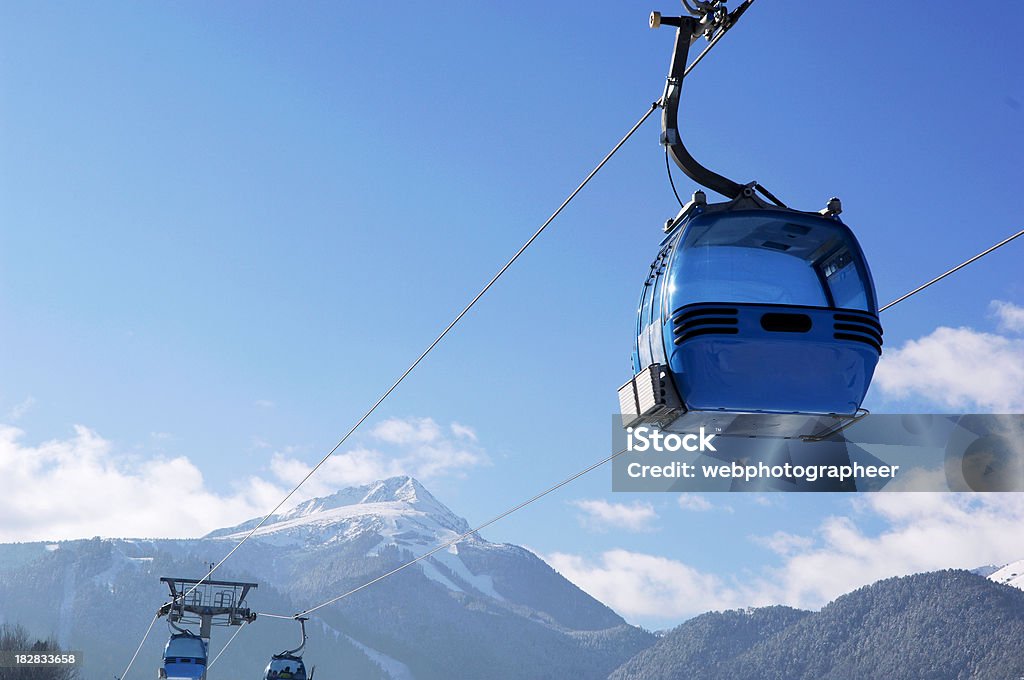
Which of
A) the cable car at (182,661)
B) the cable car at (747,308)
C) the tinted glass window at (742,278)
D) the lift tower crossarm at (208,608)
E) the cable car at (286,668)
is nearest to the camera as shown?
the cable car at (747,308)

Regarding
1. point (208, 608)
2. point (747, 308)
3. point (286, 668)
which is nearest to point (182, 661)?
point (286, 668)

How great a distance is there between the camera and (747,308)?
6.14 meters

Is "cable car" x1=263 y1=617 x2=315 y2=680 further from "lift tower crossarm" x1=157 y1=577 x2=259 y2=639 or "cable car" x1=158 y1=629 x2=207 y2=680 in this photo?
"lift tower crossarm" x1=157 y1=577 x2=259 y2=639

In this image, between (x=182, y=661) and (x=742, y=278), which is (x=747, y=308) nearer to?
(x=742, y=278)

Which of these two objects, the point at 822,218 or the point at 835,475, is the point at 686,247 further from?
the point at 835,475

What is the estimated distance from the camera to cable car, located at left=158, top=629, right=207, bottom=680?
92.5 ft

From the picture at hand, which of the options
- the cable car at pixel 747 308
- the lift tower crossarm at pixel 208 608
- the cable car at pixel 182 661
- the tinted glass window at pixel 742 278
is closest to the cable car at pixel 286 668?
the cable car at pixel 182 661

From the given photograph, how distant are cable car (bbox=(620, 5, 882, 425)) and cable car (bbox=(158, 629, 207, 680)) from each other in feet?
80.3

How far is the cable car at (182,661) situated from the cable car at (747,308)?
24464 mm

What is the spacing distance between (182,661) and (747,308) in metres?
25.4

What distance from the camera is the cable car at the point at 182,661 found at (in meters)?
28.2

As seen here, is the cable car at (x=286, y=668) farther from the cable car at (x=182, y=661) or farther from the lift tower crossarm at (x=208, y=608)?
the lift tower crossarm at (x=208, y=608)

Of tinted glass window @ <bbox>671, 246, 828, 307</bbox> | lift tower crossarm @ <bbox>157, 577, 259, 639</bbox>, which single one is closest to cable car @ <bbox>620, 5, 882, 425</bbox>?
tinted glass window @ <bbox>671, 246, 828, 307</bbox>

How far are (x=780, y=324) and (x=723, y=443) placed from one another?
127 centimetres
